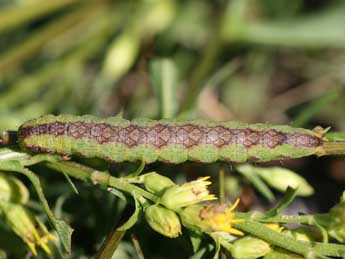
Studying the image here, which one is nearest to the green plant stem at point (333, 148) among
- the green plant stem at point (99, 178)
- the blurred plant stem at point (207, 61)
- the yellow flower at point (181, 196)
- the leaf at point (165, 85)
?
the yellow flower at point (181, 196)

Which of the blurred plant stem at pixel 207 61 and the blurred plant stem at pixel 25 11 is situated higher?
the blurred plant stem at pixel 25 11

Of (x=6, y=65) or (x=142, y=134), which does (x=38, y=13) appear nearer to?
(x=6, y=65)

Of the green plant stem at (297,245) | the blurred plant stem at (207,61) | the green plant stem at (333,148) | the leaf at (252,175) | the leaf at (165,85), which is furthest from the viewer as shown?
→ the blurred plant stem at (207,61)

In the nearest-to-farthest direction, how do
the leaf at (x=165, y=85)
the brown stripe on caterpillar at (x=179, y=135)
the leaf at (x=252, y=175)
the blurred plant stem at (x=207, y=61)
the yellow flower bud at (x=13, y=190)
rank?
1. the brown stripe on caterpillar at (x=179, y=135)
2. the yellow flower bud at (x=13, y=190)
3. the leaf at (x=252, y=175)
4. the leaf at (x=165, y=85)
5. the blurred plant stem at (x=207, y=61)

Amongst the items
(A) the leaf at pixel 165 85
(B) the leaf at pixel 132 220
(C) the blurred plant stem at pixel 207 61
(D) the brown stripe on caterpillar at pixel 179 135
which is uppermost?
(C) the blurred plant stem at pixel 207 61

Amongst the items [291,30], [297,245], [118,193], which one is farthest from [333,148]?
[291,30]

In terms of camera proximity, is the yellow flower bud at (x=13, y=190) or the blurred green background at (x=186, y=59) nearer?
the yellow flower bud at (x=13, y=190)

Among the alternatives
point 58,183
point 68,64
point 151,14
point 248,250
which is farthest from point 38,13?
point 248,250

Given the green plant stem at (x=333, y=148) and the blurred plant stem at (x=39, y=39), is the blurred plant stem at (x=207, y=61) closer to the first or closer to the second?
the blurred plant stem at (x=39, y=39)
